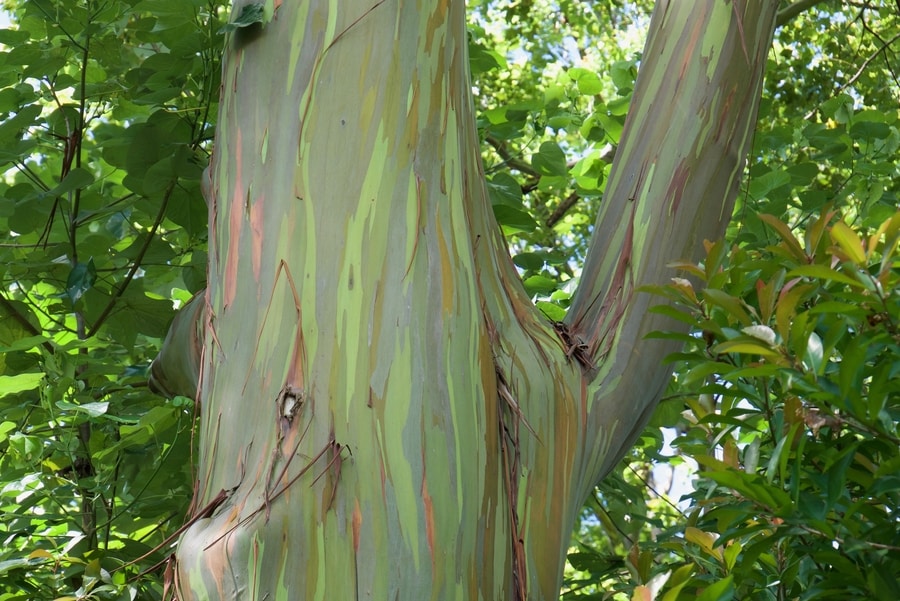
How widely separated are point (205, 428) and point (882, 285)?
3.08 feet

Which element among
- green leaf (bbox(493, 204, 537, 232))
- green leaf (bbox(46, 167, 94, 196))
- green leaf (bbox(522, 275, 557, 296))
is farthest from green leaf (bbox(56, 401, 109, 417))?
green leaf (bbox(522, 275, 557, 296))

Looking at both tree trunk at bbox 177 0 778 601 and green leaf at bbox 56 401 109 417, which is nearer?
tree trunk at bbox 177 0 778 601

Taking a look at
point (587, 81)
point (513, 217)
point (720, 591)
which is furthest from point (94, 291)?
point (720, 591)

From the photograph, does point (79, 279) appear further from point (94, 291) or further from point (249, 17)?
point (249, 17)

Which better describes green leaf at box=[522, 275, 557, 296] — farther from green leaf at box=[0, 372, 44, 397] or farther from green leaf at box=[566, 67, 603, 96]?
green leaf at box=[0, 372, 44, 397]

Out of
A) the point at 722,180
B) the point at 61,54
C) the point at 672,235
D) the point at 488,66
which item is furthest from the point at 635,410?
the point at 61,54

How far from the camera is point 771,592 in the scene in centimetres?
147

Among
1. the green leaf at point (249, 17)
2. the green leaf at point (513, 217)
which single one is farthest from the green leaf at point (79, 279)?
the green leaf at point (513, 217)

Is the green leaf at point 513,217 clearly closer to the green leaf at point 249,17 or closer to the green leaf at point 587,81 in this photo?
the green leaf at point 587,81

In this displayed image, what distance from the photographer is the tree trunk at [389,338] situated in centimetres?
121

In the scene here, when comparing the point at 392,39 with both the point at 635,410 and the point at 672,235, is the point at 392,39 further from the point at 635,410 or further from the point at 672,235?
the point at 635,410

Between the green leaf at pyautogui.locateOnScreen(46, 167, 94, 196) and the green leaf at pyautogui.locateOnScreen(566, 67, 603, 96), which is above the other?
the green leaf at pyautogui.locateOnScreen(566, 67, 603, 96)

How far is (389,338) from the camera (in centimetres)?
128

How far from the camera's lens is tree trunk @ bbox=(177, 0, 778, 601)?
1.21 metres
